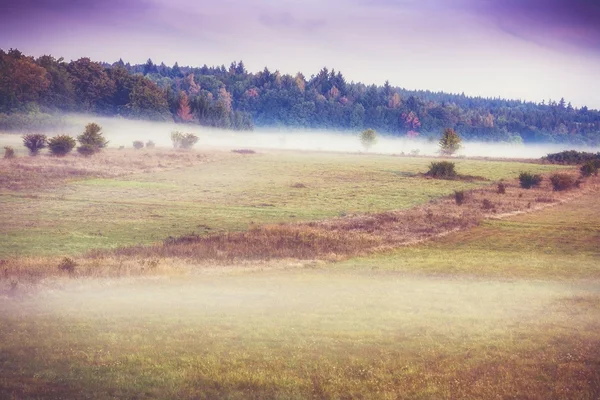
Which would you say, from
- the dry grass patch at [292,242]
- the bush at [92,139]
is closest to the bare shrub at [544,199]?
the dry grass patch at [292,242]

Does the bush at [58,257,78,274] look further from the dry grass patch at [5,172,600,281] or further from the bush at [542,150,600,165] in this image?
the bush at [542,150,600,165]

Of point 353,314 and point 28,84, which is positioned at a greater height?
point 28,84

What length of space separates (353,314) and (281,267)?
992cm

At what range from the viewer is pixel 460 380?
15.1m

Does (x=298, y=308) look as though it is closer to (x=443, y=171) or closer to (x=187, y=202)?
(x=187, y=202)

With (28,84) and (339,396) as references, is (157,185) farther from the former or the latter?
(28,84)

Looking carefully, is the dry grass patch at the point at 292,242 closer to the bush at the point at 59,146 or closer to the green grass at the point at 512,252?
the green grass at the point at 512,252

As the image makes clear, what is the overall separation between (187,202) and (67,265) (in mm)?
29129

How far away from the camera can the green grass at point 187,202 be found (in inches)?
1496

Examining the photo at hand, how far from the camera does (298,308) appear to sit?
2220 cm

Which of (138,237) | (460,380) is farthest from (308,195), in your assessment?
(460,380)

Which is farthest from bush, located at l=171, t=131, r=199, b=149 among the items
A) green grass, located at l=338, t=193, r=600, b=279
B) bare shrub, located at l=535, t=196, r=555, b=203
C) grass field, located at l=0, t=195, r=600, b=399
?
grass field, located at l=0, t=195, r=600, b=399

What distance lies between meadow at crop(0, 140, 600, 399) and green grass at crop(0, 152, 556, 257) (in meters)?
0.38

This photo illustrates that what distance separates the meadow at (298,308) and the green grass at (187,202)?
0.38 meters
